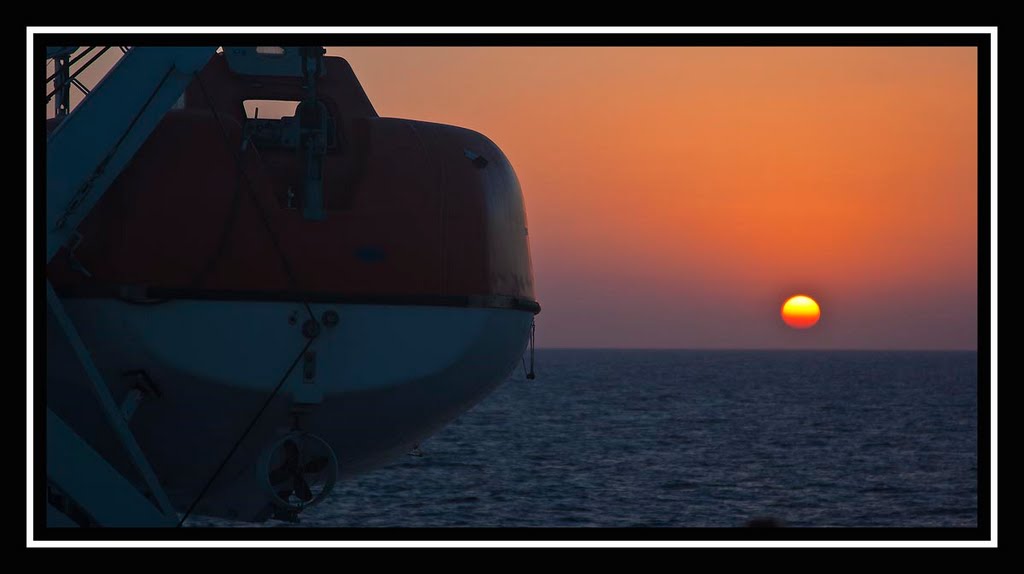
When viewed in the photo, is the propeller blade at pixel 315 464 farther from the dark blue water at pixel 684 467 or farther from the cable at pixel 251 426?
the dark blue water at pixel 684 467

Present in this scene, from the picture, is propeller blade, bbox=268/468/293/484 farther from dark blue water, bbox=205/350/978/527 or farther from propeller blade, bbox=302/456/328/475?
dark blue water, bbox=205/350/978/527

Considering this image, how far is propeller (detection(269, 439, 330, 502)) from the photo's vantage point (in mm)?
10156

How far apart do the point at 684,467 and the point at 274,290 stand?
173 ft

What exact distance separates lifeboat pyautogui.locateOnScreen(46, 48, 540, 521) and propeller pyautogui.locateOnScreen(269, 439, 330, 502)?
2 cm

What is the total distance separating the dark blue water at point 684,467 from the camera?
4597 centimetres

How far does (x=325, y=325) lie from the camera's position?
993cm

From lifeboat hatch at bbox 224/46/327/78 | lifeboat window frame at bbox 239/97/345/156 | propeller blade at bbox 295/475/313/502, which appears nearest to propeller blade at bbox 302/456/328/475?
propeller blade at bbox 295/475/313/502

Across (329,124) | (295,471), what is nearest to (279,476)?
(295,471)

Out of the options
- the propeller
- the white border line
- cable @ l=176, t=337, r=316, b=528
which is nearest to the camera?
the white border line

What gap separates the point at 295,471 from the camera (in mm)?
10133
